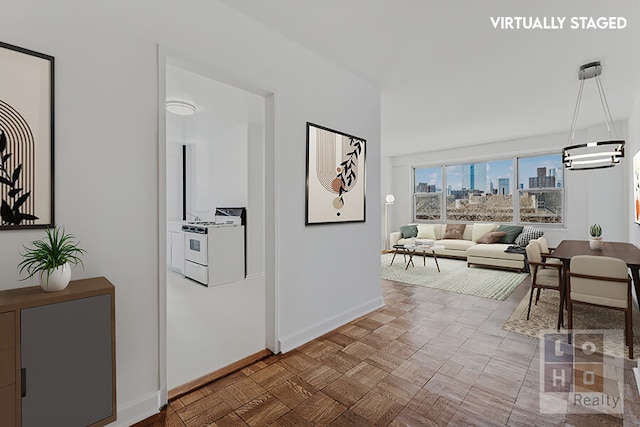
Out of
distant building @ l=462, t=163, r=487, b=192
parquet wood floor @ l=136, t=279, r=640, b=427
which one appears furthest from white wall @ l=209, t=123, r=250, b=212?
distant building @ l=462, t=163, r=487, b=192

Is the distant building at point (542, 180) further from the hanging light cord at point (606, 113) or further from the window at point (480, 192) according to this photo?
the hanging light cord at point (606, 113)

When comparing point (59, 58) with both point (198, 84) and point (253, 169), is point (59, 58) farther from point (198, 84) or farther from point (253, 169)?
point (253, 169)

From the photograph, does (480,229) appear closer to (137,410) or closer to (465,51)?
(465,51)

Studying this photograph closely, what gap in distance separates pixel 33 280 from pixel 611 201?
753cm

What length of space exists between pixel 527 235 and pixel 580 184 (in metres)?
1.39

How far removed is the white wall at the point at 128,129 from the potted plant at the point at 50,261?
0.05 m

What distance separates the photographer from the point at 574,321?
10.3 ft

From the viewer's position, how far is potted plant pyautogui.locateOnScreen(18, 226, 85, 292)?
1.32 m

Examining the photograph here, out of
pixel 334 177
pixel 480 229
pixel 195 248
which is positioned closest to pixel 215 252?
pixel 195 248

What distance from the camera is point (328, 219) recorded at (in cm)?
296

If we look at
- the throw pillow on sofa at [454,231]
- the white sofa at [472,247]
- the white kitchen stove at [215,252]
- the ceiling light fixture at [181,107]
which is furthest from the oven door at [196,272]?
the throw pillow on sofa at [454,231]

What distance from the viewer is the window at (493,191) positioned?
6.41m

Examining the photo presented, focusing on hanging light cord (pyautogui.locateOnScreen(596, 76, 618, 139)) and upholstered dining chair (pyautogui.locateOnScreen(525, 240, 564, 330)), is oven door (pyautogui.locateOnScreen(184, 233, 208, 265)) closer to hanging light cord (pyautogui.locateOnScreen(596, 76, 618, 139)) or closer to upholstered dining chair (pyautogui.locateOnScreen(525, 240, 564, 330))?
upholstered dining chair (pyautogui.locateOnScreen(525, 240, 564, 330))

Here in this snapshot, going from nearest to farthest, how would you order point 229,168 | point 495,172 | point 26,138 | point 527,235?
point 26,138, point 229,168, point 527,235, point 495,172
